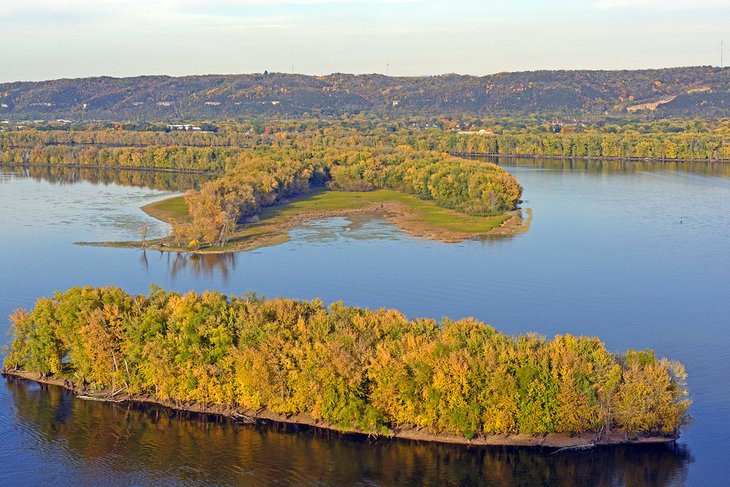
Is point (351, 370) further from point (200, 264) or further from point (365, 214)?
point (365, 214)

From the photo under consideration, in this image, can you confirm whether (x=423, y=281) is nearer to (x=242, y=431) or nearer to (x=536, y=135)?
(x=242, y=431)

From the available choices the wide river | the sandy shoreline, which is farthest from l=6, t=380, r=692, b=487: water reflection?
the sandy shoreline

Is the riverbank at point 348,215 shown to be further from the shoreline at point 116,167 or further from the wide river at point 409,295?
the shoreline at point 116,167

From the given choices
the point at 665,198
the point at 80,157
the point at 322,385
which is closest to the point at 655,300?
the point at 322,385

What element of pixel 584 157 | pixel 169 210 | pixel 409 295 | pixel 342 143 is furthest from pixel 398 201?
pixel 584 157

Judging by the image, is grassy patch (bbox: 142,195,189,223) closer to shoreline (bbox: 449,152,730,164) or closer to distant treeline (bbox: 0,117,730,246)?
distant treeline (bbox: 0,117,730,246)
